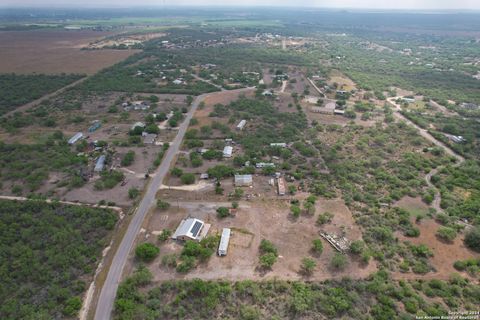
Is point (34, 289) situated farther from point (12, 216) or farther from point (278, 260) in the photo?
point (278, 260)

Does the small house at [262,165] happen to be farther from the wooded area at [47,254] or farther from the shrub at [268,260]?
the wooded area at [47,254]

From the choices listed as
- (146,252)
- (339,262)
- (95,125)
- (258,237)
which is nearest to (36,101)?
(95,125)

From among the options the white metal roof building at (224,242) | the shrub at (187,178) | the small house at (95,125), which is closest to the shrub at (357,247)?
the white metal roof building at (224,242)

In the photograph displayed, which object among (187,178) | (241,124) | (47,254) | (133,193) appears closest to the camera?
(47,254)

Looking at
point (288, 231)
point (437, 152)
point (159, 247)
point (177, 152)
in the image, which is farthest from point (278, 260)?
point (437, 152)

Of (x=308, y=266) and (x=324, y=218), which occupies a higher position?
(x=324, y=218)

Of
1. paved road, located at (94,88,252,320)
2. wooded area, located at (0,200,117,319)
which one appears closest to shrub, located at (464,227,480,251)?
paved road, located at (94,88,252,320)

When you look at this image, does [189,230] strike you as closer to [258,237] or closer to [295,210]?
[258,237]
